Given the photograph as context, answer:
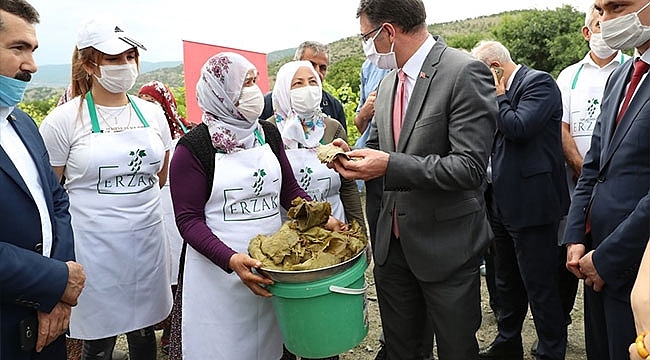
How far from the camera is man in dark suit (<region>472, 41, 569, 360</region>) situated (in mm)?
3404

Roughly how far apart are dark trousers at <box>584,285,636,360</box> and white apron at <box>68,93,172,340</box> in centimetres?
232

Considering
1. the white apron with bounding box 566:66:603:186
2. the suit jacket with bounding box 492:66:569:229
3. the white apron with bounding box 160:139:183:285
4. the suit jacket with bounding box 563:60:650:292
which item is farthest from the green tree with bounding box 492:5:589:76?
the suit jacket with bounding box 563:60:650:292

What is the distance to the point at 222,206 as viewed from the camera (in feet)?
8.59

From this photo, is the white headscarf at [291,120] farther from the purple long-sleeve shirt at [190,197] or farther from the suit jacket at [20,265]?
the suit jacket at [20,265]

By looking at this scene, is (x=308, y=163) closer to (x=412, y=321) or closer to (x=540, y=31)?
(x=412, y=321)

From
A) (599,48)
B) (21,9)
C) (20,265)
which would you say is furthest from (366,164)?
(599,48)

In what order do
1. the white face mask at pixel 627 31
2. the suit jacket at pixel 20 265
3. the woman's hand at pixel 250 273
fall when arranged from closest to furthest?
1. the suit jacket at pixel 20 265
2. the white face mask at pixel 627 31
3. the woman's hand at pixel 250 273

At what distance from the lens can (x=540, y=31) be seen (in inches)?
522

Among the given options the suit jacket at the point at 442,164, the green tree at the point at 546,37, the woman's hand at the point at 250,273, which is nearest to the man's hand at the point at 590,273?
the suit jacket at the point at 442,164

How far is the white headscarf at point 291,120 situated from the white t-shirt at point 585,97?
188 cm

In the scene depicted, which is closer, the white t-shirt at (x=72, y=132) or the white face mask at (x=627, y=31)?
the white face mask at (x=627, y=31)

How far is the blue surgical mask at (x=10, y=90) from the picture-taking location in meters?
2.09

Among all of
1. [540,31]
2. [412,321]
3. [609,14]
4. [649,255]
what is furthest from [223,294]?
[540,31]

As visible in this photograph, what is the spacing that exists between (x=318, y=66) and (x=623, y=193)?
114 inches
